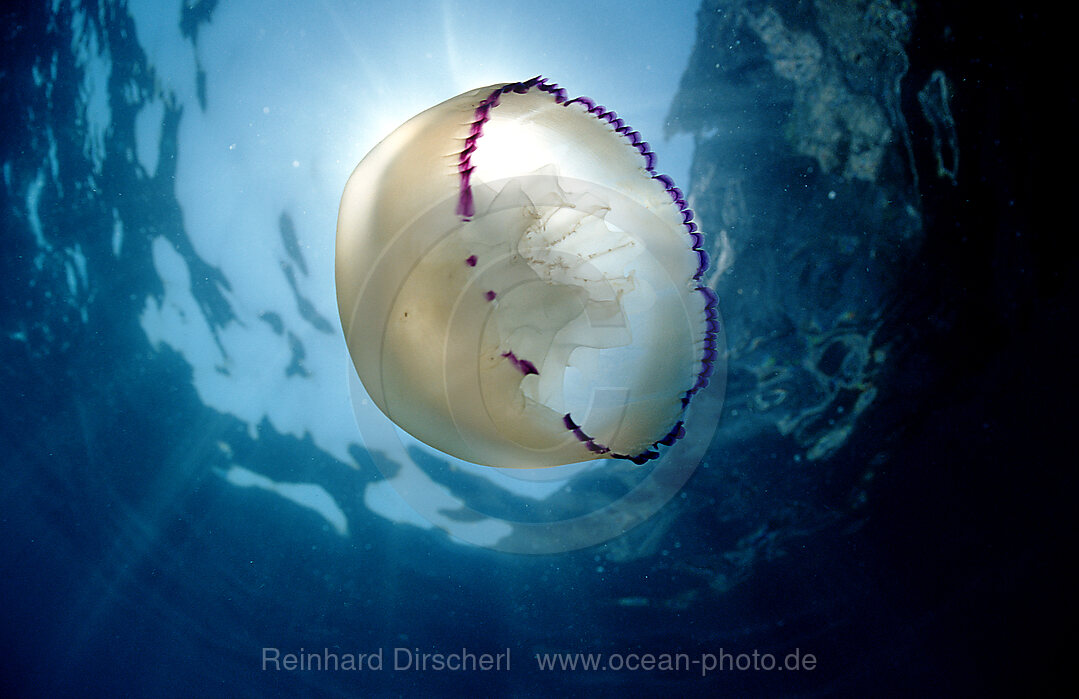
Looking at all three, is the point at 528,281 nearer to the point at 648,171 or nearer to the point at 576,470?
the point at 648,171

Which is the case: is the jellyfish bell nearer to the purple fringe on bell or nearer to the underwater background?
the purple fringe on bell

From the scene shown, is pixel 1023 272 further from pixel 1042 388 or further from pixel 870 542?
pixel 870 542

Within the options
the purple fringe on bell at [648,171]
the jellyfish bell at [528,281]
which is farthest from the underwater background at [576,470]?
the jellyfish bell at [528,281]

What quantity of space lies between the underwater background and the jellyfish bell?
8.31 ft

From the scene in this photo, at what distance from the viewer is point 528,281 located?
6.58ft

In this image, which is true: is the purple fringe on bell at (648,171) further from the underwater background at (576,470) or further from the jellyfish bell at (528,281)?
the underwater background at (576,470)

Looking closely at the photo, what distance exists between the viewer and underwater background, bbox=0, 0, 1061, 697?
454 centimetres

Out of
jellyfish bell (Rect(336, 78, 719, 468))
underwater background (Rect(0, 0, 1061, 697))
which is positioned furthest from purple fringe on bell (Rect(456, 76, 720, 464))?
underwater background (Rect(0, 0, 1061, 697))

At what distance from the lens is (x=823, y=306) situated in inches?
224

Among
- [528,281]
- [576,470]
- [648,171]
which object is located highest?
[576,470]

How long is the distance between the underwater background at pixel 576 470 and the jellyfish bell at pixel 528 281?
8.31ft

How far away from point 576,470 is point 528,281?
216 inches

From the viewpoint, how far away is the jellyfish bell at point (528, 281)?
1994mm

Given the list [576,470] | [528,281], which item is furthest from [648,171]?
[576,470]
